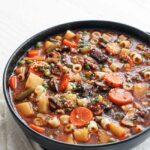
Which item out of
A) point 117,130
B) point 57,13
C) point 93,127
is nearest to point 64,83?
point 93,127

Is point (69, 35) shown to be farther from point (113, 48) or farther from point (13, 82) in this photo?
point (13, 82)

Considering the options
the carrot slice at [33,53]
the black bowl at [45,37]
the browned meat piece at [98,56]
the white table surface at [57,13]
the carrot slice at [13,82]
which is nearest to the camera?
the black bowl at [45,37]

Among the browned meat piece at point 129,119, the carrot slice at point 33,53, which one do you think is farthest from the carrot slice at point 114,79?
the carrot slice at point 33,53

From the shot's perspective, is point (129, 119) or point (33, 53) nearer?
point (129, 119)

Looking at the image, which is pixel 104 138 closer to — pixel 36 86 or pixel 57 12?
pixel 36 86

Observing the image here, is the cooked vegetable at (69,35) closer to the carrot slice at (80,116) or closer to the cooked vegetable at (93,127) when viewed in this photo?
the carrot slice at (80,116)

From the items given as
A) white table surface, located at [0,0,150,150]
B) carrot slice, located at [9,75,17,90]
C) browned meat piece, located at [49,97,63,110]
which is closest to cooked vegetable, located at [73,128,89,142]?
browned meat piece, located at [49,97,63,110]
